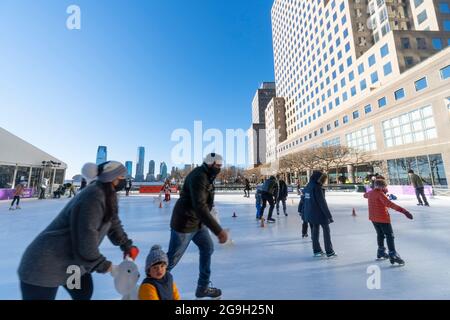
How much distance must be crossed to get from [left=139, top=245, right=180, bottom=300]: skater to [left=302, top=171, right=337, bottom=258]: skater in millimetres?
2871

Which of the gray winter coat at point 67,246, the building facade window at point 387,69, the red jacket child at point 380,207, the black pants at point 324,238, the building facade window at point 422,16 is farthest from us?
the building facade window at point 422,16

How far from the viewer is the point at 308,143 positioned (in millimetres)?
45156

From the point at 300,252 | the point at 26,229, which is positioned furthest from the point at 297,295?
the point at 26,229

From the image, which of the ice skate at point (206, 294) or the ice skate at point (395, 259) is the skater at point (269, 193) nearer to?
Answer: the ice skate at point (395, 259)

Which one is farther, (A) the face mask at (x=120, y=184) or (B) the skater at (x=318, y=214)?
(B) the skater at (x=318, y=214)

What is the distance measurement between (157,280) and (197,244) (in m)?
0.77

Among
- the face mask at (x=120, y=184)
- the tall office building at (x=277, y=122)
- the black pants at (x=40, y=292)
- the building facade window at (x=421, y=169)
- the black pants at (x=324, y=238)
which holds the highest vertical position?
the tall office building at (x=277, y=122)

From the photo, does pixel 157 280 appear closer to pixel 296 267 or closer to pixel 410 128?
pixel 296 267

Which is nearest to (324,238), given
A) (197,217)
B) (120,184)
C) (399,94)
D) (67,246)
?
(197,217)

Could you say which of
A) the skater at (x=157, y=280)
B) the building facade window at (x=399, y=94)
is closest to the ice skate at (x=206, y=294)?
the skater at (x=157, y=280)

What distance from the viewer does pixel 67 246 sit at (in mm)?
1345

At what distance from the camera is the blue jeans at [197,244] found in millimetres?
2305

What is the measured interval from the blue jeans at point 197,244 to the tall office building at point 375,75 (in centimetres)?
2837
